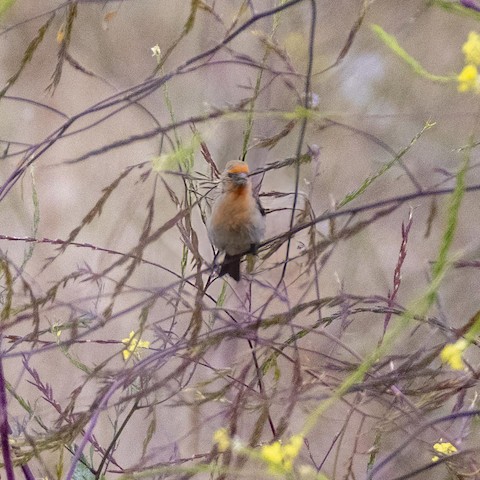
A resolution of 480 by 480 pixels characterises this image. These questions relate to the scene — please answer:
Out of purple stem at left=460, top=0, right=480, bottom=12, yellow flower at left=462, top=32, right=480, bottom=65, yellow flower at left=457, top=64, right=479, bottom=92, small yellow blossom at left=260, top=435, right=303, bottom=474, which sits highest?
purple stem at left=460, top=0, right=480, bottom=12

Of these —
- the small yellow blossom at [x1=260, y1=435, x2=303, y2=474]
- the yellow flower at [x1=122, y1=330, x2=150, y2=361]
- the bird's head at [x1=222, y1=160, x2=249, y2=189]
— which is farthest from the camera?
the bird's head at [x1=222, y1=160, x2=249, y2=189]

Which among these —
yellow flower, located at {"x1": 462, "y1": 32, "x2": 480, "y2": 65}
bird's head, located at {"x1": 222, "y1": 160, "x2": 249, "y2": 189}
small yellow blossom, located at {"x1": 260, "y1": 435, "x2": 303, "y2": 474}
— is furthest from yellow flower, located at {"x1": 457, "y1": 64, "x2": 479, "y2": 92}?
bird's head, located at {"x1": 222, "y1": 160, "x2": 249, "y2": 189}

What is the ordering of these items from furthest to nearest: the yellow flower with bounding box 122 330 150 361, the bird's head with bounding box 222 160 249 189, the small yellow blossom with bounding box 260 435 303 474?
the bird's head with bounding box 222 160 249 189, the yellow flower with bounding box 122 330 150 361, the small yellow blossom with bounding box 260 435 303 474

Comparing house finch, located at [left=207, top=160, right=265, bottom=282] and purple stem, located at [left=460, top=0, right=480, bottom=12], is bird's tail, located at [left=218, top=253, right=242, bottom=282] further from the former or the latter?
purple stem, located at [left=460, top=0, right=480, bottom=12]

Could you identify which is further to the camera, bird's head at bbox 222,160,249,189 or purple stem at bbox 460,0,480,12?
bird's head at bbox 222,160,249,189

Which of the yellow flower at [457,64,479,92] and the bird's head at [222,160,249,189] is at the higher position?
the bird's head at [222,160,249,189]

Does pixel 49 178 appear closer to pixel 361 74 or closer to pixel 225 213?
pixel 361 74

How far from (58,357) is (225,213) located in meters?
1.40

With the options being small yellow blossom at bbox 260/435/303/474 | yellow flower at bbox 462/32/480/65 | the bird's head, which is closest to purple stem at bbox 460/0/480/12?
yellow flower at bbox 462/32/480/65

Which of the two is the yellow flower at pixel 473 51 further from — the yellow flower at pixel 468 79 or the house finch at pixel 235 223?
the house finch at pixel 235 223

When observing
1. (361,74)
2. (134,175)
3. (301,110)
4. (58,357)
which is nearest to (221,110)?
(301,110)

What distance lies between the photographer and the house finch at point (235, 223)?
2.99ft

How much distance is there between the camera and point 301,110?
0.49 metres

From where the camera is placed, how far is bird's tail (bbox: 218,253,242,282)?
35.0 inches
